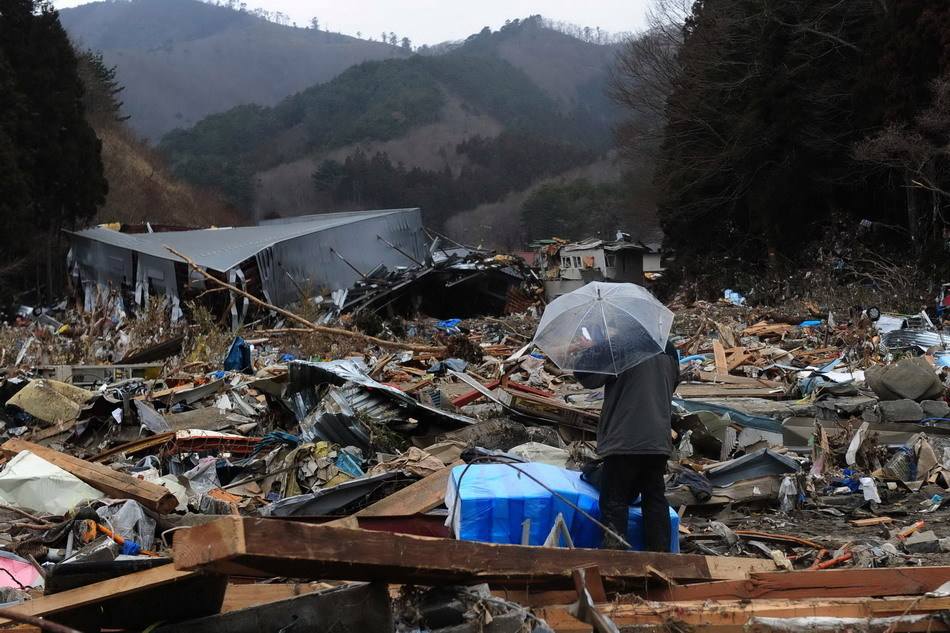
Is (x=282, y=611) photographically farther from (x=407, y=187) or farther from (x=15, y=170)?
(x=407, y=187)

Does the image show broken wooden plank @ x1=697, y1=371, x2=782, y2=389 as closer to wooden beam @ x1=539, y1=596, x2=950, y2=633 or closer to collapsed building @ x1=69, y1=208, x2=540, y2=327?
wooden beam @ x1=539, y1=596, x2=950, y2=633

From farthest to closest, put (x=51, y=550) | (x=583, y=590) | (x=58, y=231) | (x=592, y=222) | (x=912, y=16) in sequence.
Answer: (x=592, y=222) < (x=58, y=231) < (x=912, y=16) < (x=51, y=550) < (x=583, y=590)

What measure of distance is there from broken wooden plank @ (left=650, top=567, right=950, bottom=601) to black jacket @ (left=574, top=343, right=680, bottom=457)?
105 centimetres

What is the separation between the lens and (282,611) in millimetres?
2750

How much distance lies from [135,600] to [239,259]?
777 inches

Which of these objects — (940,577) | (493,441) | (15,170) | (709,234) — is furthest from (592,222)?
(940,577)

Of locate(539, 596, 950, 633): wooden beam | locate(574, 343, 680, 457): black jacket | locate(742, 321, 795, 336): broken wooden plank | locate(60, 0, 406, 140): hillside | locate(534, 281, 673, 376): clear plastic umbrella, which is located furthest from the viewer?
locate(60, 0, 406, 140): hillside

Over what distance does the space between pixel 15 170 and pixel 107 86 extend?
23.6 meters

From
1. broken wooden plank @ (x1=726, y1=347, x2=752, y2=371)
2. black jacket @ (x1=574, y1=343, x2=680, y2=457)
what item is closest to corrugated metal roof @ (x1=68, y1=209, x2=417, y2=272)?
broken wooden plank @ (x1=726, y1=347, x2=752, y2=371)

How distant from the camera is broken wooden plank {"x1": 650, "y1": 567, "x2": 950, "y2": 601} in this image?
3283mm

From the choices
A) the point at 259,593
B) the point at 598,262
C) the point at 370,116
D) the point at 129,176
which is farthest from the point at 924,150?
the point at 370,116

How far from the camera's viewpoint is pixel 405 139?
84.4 m

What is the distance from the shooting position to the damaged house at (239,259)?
2272 cm

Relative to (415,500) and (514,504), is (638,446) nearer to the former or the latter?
(514,504)
